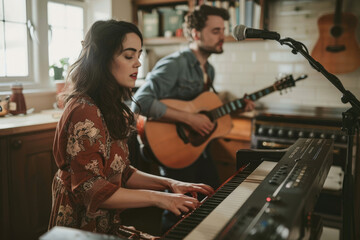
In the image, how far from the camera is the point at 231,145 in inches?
127

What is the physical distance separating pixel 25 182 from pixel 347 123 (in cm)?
189

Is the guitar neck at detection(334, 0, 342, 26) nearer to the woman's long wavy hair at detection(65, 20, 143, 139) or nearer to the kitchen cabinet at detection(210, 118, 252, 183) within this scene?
the kitchen cabinet at detection(210, 118, 252, 183)

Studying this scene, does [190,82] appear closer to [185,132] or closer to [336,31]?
[185,132]

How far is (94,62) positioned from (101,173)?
43 cm

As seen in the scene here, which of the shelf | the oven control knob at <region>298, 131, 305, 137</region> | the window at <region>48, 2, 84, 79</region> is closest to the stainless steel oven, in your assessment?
the oven control knob at <region>298, 131, 305, 137</region>

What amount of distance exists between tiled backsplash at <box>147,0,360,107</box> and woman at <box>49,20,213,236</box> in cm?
239

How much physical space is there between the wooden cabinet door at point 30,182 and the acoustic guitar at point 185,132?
0.66 meters

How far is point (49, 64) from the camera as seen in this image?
3.33 meters

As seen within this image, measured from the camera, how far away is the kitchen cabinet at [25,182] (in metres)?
2.18

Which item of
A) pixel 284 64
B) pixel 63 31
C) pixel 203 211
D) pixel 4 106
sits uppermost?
pixel 63 31

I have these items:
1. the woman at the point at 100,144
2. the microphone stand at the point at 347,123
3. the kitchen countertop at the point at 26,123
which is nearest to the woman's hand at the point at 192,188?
the woman at the point at 100,144

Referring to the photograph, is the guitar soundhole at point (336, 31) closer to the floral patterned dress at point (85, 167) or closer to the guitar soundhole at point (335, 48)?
the guitar soundhole at point (335, 48)

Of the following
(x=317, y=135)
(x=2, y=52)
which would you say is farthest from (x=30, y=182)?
(x=317, y=135)

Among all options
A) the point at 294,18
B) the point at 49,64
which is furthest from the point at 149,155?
the point at 294,18
